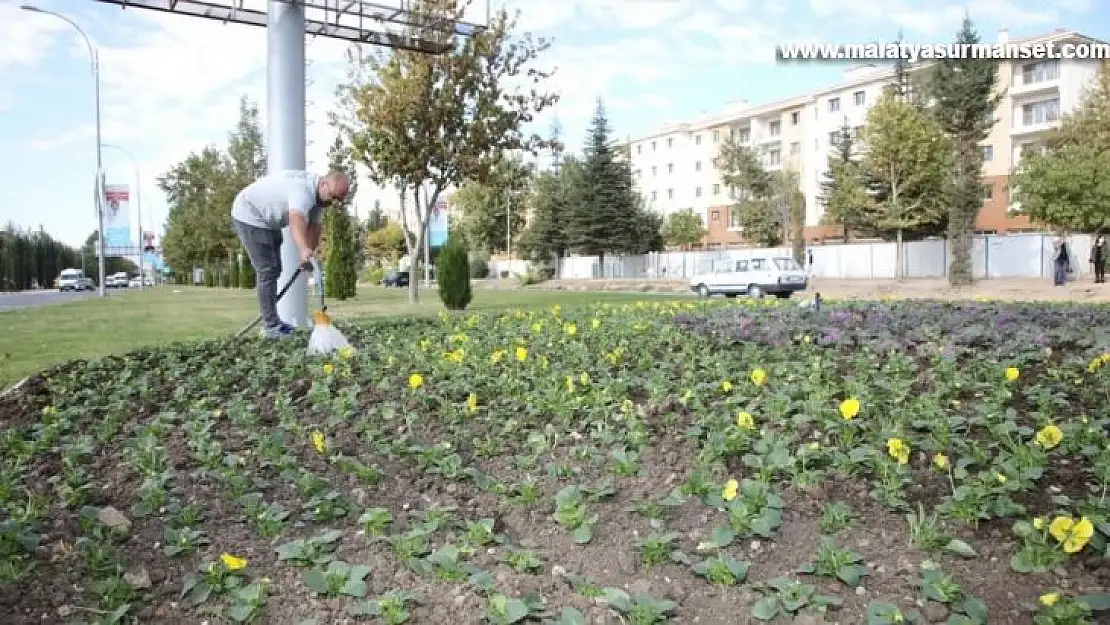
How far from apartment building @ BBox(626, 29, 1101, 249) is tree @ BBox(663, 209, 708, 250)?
292 cm

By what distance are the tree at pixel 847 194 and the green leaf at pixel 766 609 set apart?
3894cm

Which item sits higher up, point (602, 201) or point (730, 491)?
point (602, 201)

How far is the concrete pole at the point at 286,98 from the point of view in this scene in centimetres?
796

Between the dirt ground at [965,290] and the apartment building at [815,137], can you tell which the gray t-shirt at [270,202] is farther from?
the apartment building at [815,137]

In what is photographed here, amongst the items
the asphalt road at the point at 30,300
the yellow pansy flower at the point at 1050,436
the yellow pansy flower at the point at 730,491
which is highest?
the asphalt road at the point at 30,300

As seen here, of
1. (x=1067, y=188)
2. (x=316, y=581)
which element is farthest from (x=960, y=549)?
(x=1067, y=188)

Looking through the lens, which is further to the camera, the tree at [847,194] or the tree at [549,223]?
the tree at [549,223]

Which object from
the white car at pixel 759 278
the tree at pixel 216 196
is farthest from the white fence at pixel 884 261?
the tree at pixel 216 196

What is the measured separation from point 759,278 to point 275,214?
839 inches

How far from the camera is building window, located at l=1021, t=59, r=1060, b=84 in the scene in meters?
44.2

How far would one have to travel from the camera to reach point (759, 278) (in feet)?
85.1

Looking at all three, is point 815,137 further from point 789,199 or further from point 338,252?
point 338,252

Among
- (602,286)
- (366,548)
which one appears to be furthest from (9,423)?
(602,286)

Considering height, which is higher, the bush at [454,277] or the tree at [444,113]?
the tree at [444,113]
